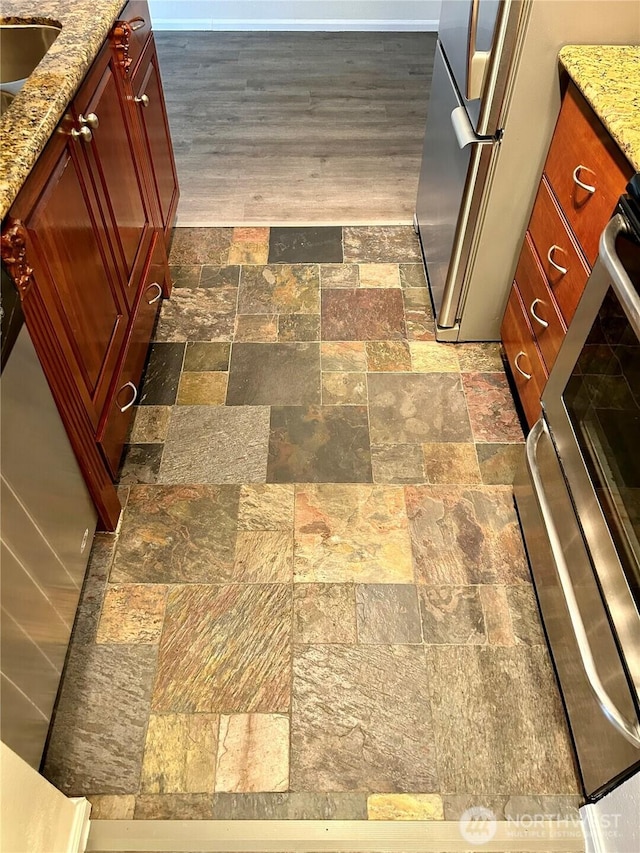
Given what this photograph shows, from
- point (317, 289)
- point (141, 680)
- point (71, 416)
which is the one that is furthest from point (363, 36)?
point (141, 680)

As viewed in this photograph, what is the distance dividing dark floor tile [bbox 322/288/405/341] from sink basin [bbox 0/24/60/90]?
3.74ft

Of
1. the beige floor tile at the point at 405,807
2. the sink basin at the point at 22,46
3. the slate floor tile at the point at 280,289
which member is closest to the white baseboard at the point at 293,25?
the slate floor tile at the point at 280,289

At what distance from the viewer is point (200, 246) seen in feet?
8.52

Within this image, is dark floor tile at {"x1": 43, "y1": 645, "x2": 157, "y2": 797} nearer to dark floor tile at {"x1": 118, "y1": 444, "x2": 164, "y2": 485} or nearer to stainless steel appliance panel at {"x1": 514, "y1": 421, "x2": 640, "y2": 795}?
dark floor tile at {"x1": 118, "y1": 444, "x2": 164, "y2": 485}

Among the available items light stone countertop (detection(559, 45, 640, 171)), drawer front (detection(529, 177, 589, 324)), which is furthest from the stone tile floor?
light stone countertop (detection(559, 45, 640, 171))

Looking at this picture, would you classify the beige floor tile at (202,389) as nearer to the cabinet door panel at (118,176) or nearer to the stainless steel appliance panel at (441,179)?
the cabinet door panel at (118,176)

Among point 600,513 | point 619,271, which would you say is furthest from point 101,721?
point 619,271

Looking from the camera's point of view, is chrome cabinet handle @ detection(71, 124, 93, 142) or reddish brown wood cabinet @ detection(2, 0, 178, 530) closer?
reddish brown wood cabinet @ detection(2, 0, 178, 530)

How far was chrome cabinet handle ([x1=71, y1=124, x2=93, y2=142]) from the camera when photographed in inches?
53.3

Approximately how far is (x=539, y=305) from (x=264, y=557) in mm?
980

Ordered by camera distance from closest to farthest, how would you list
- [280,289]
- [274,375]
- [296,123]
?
[274,375] < [280,289] < [296,123]

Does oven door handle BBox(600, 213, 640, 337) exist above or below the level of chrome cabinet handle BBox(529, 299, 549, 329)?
above

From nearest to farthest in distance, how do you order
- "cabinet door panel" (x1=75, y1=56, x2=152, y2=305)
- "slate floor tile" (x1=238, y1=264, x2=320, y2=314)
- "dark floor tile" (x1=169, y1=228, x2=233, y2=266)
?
"cabinet door panel" (x1=75, y1=56, x2=152, y2=305)
"slate floor tile" (x1=238, y1=264, x2=320, y2=314)
"dark floor tile" (x1=169, y1=228, x2=233, y2=266)

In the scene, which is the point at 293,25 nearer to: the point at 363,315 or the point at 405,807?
the point at 363,315
